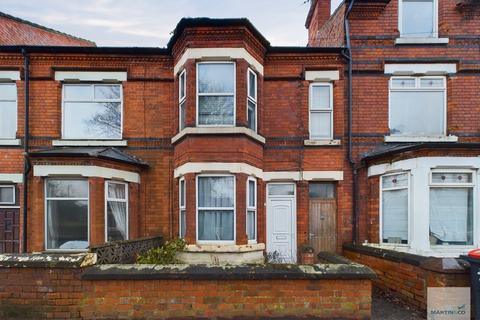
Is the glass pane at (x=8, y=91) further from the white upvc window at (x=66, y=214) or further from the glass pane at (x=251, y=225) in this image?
the glass pane at (x=251, y=225)

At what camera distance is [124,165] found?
8.48 metres

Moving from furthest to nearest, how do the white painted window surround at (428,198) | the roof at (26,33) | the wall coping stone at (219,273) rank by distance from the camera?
1. the roof at (26,33)
2. the white painted window surround at (428,198)
3. the wall coping stone at (219,273)

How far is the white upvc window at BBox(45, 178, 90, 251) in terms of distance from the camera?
811 cm

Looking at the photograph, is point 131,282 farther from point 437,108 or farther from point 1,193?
point 437,108

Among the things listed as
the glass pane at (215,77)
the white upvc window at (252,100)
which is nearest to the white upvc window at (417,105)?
the white upvc window at (252,100)

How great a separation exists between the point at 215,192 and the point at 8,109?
22.6 ft

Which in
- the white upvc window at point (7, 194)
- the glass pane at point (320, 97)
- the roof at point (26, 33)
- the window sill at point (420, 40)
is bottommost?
the white upvc window at point (7, 194)

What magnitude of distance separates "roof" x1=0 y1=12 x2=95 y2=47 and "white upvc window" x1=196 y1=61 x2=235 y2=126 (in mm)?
8296

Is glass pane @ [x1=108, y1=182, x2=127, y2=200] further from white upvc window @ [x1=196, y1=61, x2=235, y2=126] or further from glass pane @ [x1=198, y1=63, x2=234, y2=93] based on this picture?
glass pane @ [x1=198, y1=63, x2=234, y2=93]

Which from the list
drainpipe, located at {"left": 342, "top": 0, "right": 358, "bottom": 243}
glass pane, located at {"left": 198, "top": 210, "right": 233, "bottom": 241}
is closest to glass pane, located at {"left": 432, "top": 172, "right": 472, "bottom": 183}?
drainpipe, located at {"left": 342, "top": 0, "right": 358, "bottom": 243}

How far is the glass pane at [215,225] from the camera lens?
300 inches

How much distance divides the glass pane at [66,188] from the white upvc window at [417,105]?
873 centimetres

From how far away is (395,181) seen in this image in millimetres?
7992

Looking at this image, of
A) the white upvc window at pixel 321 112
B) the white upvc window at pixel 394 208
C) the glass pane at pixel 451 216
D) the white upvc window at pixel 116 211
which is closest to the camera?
the glass pane at pixel 451 216
